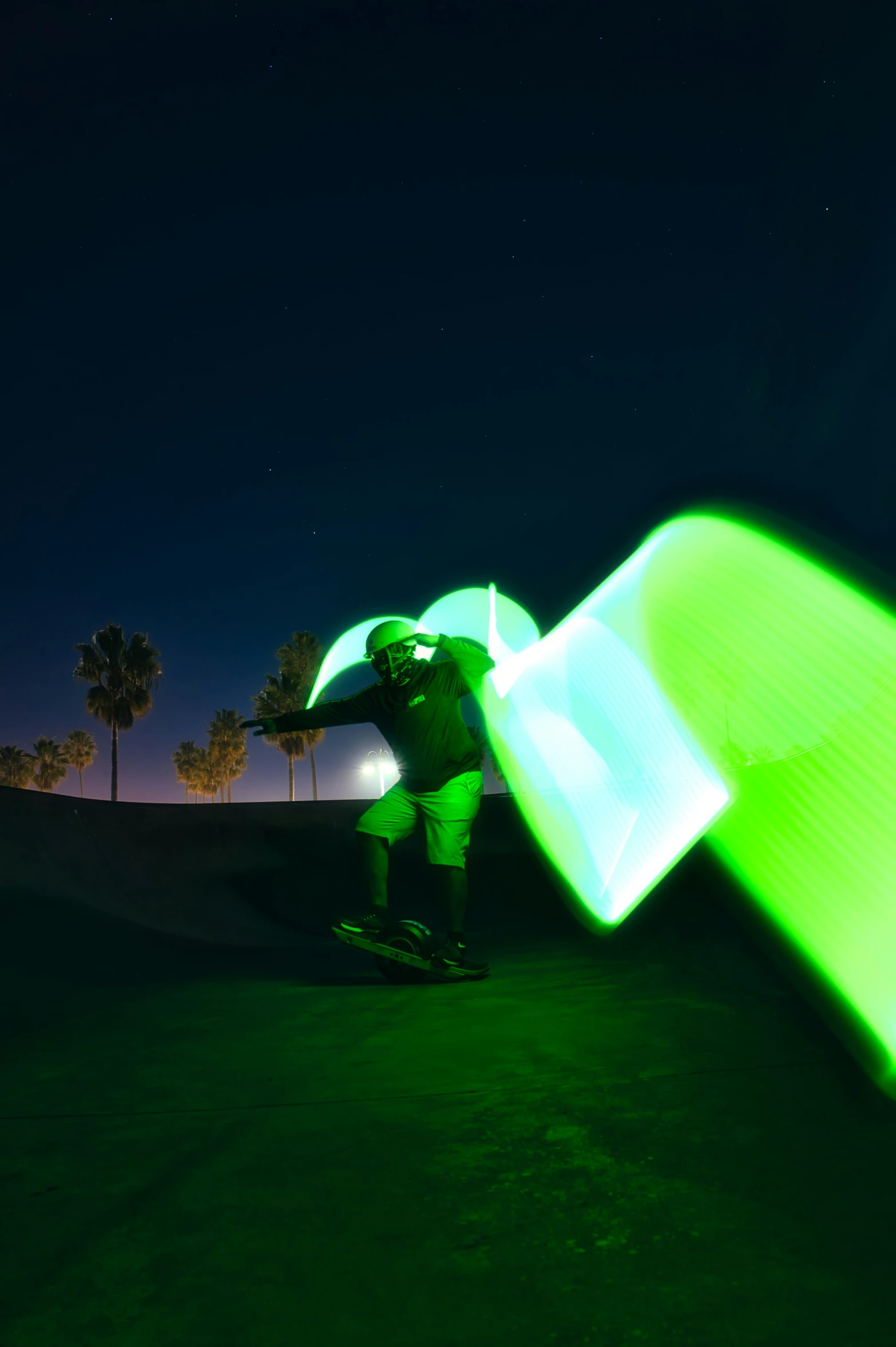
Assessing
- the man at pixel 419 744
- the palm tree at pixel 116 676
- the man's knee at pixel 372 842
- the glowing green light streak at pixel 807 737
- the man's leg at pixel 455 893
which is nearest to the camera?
the glowing green light streak at pixel 807 737

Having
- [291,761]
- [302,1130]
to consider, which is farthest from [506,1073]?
[291,761]

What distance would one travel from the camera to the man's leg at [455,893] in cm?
471

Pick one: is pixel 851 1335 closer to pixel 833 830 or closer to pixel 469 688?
pixel 469 688

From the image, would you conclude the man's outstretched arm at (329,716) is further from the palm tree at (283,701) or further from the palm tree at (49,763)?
the palm tree at (49,763)

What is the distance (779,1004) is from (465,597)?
1156 centimetres

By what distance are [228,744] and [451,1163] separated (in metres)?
89.2

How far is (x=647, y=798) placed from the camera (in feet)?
26.7

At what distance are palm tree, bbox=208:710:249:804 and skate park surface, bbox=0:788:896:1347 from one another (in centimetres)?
8471

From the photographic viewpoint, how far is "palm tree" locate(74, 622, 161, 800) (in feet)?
162

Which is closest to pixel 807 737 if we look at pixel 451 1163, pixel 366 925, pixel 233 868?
pixel 366 925

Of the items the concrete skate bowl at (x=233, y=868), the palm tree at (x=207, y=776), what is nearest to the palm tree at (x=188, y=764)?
the palm tree at (x=207, y=776)

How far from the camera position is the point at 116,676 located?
49875 millimetres

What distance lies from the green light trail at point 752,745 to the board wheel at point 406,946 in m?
1.46

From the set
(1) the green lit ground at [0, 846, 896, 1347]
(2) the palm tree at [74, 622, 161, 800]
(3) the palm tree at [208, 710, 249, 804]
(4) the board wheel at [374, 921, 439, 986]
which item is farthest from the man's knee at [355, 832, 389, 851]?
(3) the palm tree at [208, 710, 249, 804]
